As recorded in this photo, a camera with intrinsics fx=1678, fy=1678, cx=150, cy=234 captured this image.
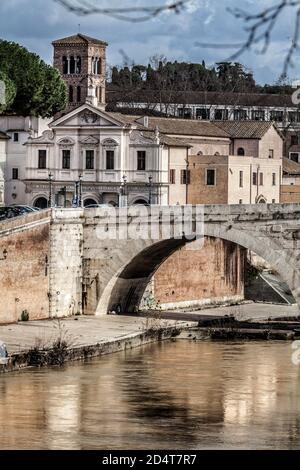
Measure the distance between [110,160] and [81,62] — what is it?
14873 mm

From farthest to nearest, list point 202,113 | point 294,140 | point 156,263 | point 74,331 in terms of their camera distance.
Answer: point 202,113, point 294,140, point 156,263, point 74,331

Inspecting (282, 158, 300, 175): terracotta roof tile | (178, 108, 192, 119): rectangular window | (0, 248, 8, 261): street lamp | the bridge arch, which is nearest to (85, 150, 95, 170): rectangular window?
(282, 158, 300, 175): terracotta roof tile

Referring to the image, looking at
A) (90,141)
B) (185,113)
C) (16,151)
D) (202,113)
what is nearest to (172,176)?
(90,141)

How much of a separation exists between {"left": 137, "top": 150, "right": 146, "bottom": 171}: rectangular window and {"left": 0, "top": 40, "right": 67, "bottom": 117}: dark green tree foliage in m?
2.45

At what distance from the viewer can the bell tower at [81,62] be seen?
54156 millimetres

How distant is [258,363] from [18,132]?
55.9 feet

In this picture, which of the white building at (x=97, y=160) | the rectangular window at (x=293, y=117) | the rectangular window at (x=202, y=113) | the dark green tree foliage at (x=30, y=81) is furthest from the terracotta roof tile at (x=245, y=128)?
the rectangular window at (x=202, y=113)

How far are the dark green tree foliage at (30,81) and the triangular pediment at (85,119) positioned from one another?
410 millimetres

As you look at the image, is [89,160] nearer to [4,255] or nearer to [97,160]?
[97,160]

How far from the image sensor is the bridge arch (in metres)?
28.5

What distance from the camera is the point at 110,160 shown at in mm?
40469

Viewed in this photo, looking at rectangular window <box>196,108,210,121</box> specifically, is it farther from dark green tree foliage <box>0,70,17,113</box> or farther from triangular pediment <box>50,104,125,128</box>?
dark green tree foliage <box>0,70,17,113</box>

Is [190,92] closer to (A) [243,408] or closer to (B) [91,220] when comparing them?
(B) [91,220]

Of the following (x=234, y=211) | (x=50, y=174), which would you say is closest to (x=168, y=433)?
(x=234, y=211)
